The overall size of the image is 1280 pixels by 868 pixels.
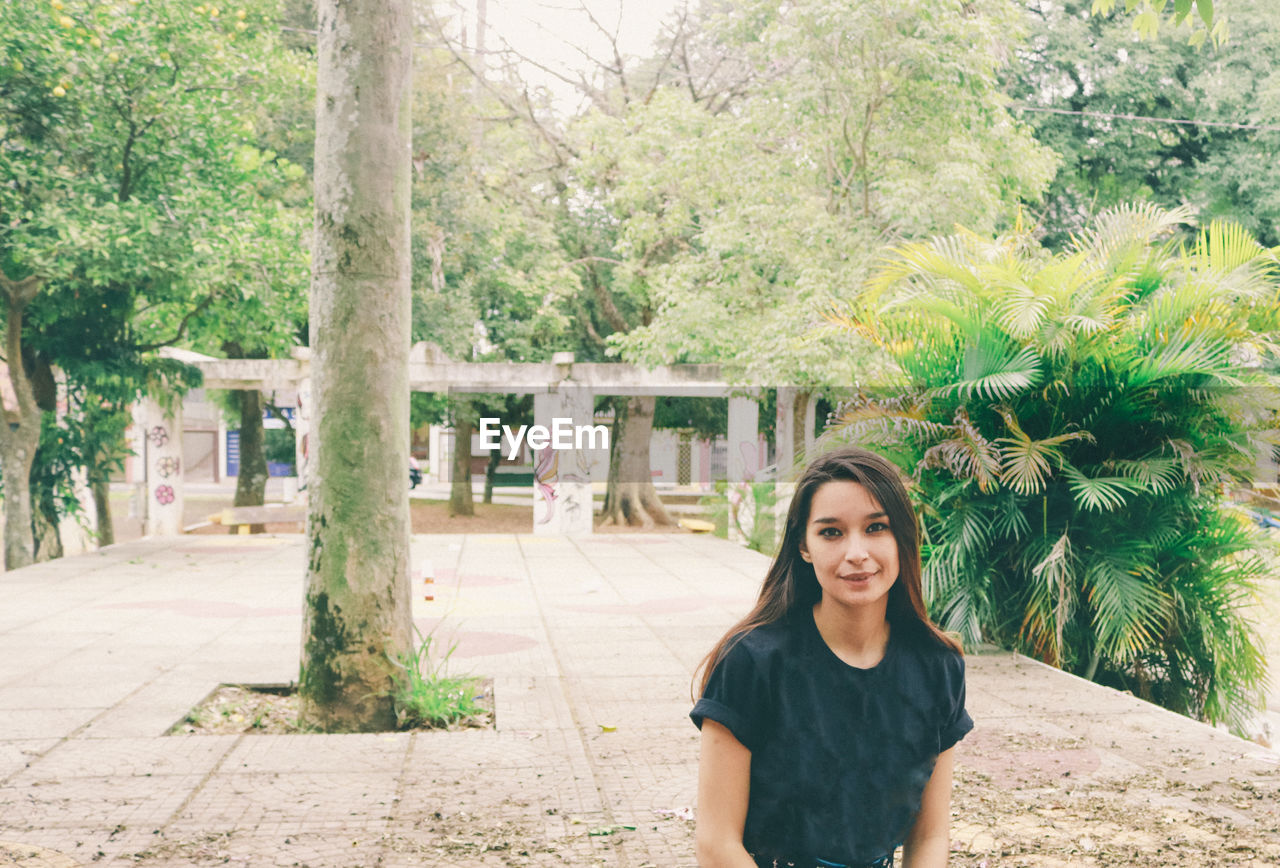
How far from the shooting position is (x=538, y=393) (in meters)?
21.1

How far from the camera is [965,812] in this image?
442cm

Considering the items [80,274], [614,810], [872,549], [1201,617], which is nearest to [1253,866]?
[614,810]

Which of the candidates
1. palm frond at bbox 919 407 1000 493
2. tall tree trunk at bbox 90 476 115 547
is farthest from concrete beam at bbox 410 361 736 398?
palm frond at bbox 919 407 1000 493

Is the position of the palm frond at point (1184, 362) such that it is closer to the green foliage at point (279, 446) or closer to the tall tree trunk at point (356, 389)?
the tall tree trunk at point (356, 389)

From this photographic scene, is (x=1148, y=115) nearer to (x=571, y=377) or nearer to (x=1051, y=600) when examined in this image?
→ (x=571, y=377)

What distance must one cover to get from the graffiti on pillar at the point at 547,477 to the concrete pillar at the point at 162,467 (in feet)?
20.1

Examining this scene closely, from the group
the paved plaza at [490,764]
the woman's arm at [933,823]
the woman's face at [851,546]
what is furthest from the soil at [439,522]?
the woman's face at [851,546]

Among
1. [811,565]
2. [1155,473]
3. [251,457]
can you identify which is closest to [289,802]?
[811,565]

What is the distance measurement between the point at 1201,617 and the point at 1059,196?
52.1 ft

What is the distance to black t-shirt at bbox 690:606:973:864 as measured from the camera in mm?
2008

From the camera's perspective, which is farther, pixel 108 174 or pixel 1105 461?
pixel 108 174

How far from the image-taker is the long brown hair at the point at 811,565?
2051 millimetres

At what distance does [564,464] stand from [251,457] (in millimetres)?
6935

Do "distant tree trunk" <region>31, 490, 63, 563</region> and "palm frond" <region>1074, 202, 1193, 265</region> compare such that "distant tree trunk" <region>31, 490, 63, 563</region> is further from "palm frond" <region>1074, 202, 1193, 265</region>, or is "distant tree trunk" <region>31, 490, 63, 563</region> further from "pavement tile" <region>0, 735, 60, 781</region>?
"palm frond" <region>1074, 202, 1193, 265</region>
